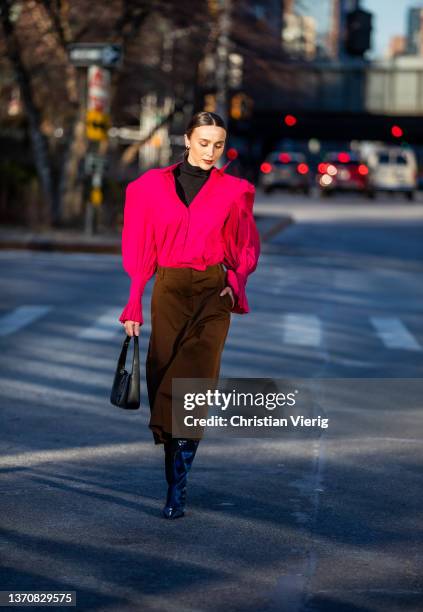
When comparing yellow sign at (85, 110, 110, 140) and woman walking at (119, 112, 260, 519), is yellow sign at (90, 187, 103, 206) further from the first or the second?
woman walking at (119, 112, 260, 519)

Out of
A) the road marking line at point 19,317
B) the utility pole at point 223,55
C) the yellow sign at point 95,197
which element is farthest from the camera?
the utility pole at point 223,55

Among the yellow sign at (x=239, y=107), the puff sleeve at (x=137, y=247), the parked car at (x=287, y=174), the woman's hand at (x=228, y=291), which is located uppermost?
the yellow sign at (x=239, y=107)

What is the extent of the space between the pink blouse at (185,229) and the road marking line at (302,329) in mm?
7113

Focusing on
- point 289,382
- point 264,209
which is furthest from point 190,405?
point 264,209

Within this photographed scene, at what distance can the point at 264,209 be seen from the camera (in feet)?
159

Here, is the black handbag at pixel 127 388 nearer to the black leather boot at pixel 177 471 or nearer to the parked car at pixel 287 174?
the black leather boot at pixel 177 471

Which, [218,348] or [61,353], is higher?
[218,348]

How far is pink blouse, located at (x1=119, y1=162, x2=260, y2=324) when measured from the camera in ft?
21.6

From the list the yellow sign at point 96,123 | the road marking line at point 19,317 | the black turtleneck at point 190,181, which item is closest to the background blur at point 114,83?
the yellow sign at point 96,123

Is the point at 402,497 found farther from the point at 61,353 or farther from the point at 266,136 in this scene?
the point at 266,136

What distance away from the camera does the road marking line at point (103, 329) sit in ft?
46.2

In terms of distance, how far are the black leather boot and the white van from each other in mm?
57654

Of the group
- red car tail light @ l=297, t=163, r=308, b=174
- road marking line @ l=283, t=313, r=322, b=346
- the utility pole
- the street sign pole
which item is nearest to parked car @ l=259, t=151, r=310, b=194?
red car tail light @ l=297, t=163, r=308, b=174

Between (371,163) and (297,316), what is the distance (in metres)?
49.5
